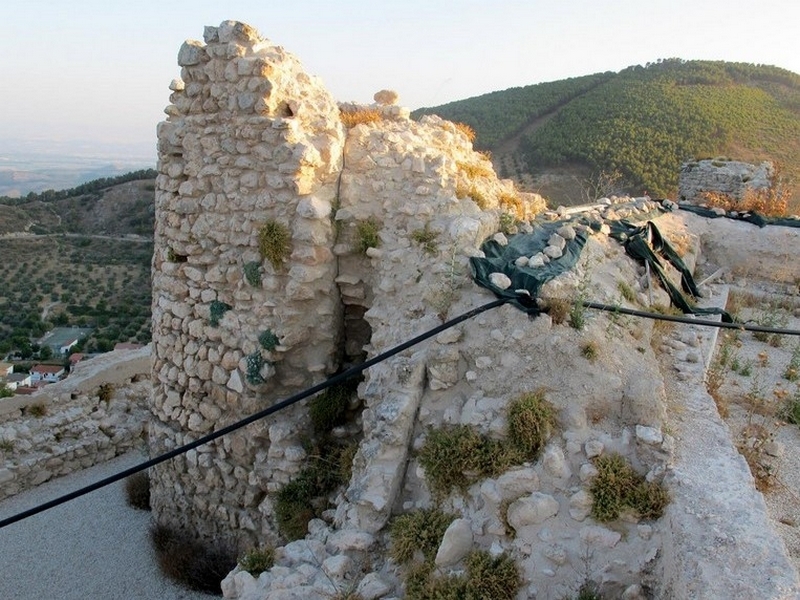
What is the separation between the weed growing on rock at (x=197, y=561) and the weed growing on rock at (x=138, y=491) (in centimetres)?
122

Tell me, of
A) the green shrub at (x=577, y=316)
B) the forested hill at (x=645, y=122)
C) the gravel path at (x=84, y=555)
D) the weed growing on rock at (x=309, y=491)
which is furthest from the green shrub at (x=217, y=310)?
the forested hill at (x=645, y=122)

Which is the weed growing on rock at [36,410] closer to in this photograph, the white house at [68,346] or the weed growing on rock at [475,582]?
the weed growing on rock at [475,582]

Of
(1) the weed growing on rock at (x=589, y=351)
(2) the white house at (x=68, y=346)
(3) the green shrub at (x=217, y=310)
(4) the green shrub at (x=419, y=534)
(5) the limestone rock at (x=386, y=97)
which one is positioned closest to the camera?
(4) the green shrub at (x=419, y=534)

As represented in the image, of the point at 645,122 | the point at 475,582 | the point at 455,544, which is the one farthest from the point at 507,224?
the point at 645,122

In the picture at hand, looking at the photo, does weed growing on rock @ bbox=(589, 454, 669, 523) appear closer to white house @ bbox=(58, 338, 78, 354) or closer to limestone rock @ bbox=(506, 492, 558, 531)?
limestone rock @ bbox=(506, 492, 558, 531)

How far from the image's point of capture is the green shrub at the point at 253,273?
5574mm

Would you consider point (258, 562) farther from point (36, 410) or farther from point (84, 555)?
point (36, 410)

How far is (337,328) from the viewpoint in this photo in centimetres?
591

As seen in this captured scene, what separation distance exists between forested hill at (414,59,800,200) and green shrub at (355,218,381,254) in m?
25.9

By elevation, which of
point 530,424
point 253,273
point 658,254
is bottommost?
point 530,424

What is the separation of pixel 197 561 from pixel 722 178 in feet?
49.4

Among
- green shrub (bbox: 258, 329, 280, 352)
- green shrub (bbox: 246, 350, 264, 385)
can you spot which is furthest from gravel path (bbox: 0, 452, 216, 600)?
green shrub (bbox: 258, 329, 280, 352)

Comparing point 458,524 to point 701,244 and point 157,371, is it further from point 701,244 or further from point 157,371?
point 701,244

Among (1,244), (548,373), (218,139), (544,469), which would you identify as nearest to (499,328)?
(548,373)
